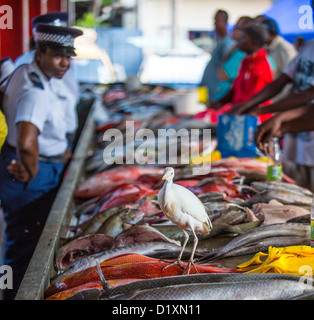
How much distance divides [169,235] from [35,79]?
5.70 feet

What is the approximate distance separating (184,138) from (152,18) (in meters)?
23.3

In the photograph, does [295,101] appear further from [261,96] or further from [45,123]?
[45,123]

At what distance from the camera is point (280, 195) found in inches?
124

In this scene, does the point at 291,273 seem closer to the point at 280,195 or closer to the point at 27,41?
the point at 280,195

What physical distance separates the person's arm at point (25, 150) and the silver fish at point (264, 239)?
1791 mm

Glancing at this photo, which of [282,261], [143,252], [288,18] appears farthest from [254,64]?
[288,18]

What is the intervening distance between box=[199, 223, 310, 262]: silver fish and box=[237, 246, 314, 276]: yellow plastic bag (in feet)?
0.36

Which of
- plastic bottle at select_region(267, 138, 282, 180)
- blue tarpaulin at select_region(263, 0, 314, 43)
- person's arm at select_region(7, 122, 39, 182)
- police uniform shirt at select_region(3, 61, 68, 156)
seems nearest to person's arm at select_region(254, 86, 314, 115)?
plastic bottle at select_region(267, 138, 282, 180)

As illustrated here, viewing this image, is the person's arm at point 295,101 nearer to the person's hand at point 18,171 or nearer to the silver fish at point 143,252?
the silver fish at point 143,252

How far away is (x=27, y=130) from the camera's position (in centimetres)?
353

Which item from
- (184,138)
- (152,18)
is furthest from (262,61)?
(152,18)

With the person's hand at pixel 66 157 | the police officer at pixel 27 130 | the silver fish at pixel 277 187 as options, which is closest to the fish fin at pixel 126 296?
the police officer at pixel 27 130

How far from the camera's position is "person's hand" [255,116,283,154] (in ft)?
11.5
